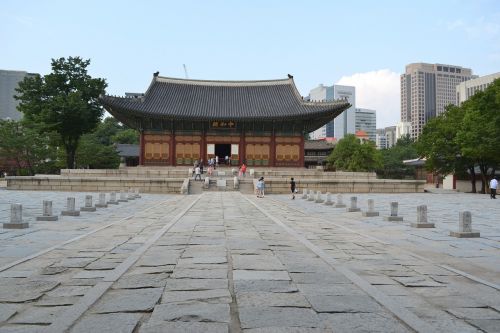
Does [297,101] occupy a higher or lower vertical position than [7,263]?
higher

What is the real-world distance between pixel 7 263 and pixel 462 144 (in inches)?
1259

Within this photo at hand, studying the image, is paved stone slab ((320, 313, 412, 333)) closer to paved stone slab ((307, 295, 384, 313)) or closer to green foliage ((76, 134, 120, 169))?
paved stone slab ((307, 295, 384, 313))

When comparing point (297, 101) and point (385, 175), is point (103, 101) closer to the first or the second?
point (297, 101)

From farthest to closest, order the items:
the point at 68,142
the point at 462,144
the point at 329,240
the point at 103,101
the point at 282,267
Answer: the point at 68,142 → the point at 103,101 → the point at 462,144 → the point at 329,240 → the point at 282,267

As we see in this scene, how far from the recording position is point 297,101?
42062 millimetres

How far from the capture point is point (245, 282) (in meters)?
5.03

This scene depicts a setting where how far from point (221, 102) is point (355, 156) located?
19750mm

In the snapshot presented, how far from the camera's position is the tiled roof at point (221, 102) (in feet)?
124

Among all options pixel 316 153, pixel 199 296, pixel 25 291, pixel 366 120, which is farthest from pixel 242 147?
pixel 366 120

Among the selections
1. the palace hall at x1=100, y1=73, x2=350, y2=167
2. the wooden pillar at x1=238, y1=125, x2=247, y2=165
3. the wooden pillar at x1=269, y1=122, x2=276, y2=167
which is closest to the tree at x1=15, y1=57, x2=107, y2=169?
the palace hall at x1=100, y1=73, x2=350, y2=167

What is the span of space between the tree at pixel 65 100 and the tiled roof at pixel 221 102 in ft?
9.44

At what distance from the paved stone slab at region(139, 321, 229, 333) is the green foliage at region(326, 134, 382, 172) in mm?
51205

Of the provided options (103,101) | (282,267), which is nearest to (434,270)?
(282,267)

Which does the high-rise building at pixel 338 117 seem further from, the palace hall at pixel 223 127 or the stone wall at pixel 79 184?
the stone wall at pixel 79 184
